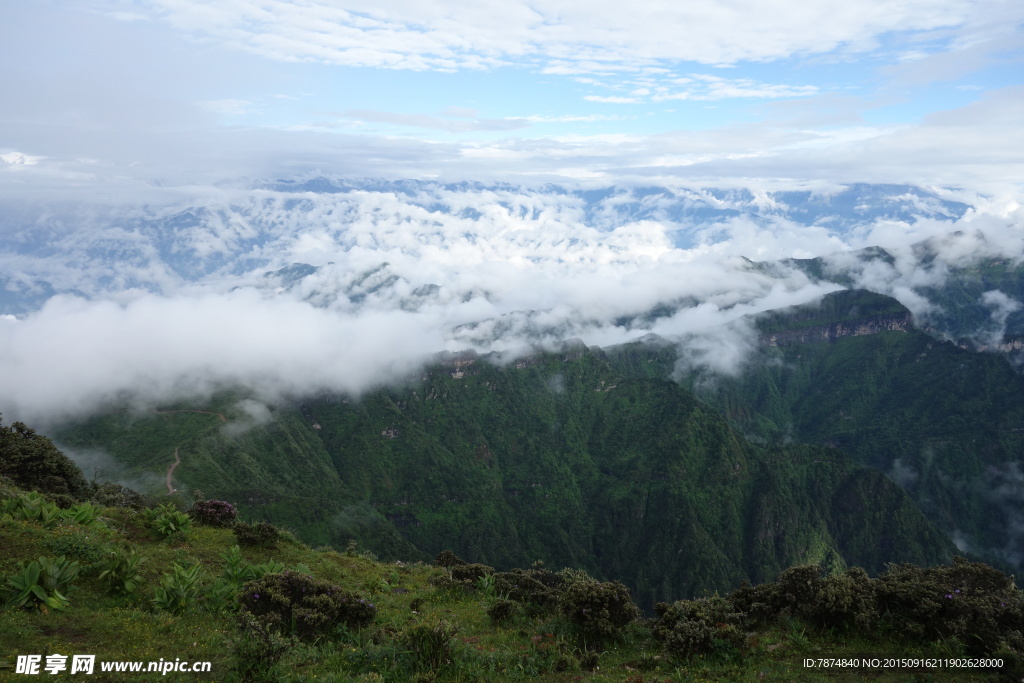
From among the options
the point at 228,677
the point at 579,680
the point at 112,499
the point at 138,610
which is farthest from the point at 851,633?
the point at 112,499

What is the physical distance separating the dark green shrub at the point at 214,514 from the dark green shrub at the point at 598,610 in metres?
22.0

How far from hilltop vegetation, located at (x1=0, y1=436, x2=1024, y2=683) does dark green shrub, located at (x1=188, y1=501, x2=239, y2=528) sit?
6.36 meters

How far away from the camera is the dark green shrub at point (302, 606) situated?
2070 centimetres

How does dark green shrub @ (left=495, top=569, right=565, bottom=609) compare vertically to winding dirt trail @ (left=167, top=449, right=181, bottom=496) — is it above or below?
above

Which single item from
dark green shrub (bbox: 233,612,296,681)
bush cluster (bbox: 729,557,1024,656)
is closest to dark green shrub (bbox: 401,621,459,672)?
dark green shrub (bbox: 233,612,296,681)

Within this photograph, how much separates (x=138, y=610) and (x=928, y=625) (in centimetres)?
2760

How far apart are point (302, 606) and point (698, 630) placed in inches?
564

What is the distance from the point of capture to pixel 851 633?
21.8 meters

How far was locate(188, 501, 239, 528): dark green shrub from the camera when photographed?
3456 cm

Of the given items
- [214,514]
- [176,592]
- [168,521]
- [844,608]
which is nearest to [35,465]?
[214,514]

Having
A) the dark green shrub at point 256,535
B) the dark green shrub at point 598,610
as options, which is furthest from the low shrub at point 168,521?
the dark green shrub at point 598,610

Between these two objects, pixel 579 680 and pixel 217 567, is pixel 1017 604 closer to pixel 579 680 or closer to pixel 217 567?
pixel 579 680

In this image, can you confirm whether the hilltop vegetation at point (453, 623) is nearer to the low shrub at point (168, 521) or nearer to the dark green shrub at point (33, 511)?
the dark green shrub at point (33, 511)

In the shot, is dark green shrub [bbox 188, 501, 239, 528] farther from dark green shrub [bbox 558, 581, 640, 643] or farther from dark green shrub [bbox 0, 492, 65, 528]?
dark green shrub [bbox 558, 581, 640, 643]
